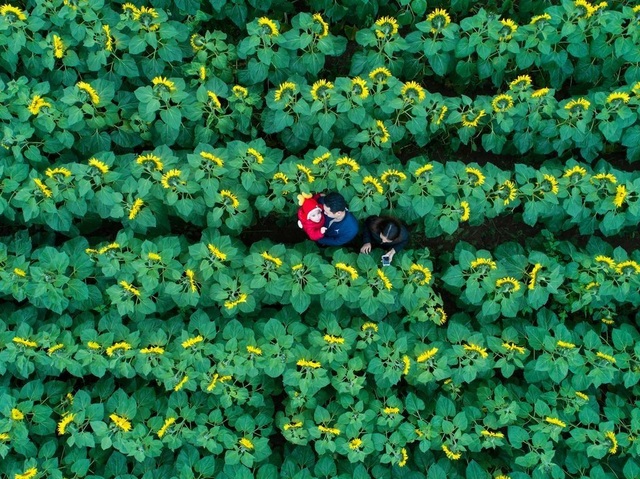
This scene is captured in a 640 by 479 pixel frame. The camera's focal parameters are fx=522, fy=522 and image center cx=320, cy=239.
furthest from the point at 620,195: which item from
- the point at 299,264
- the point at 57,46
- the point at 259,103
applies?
the point at 57,46

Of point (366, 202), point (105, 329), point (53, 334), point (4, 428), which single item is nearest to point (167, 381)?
point (105, 329)

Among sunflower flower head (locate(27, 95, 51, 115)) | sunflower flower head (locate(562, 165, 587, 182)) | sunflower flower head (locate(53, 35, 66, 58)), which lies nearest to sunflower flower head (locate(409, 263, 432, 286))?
sunflower flower head (locate(562, 165, 587, 182))

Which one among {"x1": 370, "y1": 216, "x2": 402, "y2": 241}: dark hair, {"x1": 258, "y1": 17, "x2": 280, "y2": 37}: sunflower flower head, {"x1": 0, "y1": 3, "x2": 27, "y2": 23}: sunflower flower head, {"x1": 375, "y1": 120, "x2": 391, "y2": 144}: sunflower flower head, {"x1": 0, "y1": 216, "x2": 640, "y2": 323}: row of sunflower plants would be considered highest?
{"x1": 258, "y1": 17, "x2": 280, "y2": 37}: sunflower flower head

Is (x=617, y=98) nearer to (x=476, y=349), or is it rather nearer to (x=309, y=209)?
(x=476, y=349)

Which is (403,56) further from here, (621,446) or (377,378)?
(621,446)

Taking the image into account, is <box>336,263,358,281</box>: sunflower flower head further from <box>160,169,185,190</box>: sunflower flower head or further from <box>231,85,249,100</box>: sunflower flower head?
<box>231,85,249,100</box>: sunflower flower head
